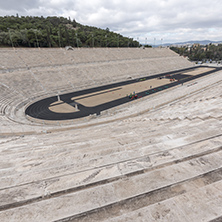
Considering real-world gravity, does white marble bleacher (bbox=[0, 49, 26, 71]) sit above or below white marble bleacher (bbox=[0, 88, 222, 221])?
above

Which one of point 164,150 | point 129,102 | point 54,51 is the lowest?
point 129,102

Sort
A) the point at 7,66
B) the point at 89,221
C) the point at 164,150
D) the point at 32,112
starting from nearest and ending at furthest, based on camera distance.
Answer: the point at 89,221, the point at 164,150, the point at 32,112, the point at 7,66

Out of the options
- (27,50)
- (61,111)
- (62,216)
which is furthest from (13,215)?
(27,50)

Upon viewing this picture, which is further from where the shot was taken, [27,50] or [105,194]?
[27,50]

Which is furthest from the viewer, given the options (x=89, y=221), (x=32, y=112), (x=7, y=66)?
(x=7, y=66)

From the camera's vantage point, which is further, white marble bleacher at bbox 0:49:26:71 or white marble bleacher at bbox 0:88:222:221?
white marble bleacher at bbox 0:49:26:71

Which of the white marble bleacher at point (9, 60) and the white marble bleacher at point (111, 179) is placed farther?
the white marble bleacher at point (9, 60)

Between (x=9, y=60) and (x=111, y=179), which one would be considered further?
(x=9, y=60)

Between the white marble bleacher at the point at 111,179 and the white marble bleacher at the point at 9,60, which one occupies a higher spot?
the white marble bleacher at the point at 9,60

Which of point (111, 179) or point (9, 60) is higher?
point (9, 60)

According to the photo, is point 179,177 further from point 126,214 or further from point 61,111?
point 61,111

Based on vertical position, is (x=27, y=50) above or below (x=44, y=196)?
above
